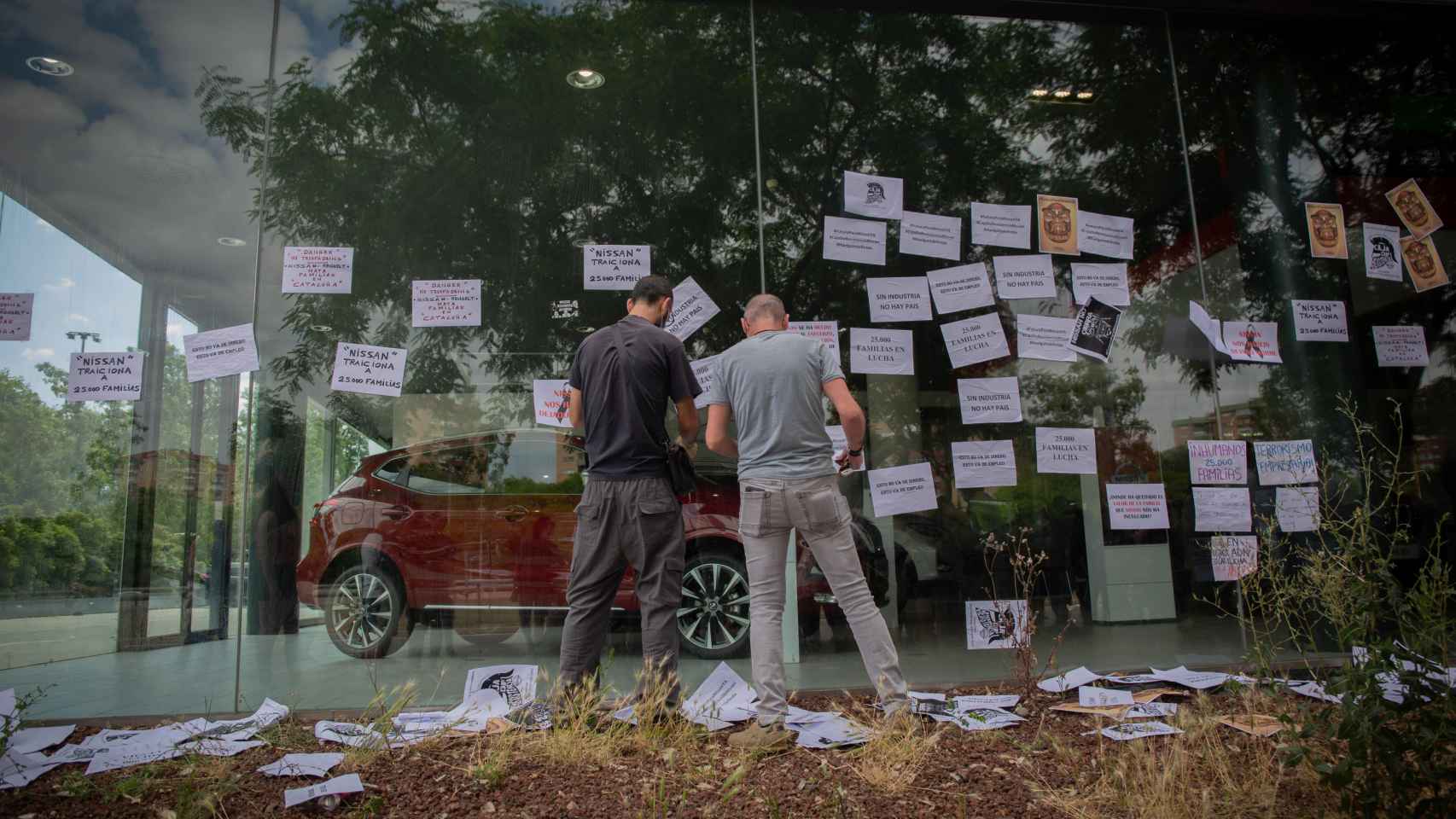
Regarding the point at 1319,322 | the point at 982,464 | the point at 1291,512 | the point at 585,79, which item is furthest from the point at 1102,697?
the point at 585,79

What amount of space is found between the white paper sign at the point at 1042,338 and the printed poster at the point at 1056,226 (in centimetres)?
44

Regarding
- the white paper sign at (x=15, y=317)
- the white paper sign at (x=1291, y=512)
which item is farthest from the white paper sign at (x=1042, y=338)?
the white paper sign at (x=15, y=317)

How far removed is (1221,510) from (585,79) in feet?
14.7

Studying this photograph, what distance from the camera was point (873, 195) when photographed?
5332 millimetres

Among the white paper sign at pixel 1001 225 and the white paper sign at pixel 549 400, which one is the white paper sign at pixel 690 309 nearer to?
the white paper sign at pixel 549 400

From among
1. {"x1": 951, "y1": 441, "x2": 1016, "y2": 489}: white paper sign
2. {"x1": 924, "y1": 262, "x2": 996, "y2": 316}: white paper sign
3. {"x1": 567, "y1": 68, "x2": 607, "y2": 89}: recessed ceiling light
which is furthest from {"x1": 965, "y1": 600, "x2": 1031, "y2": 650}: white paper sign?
{"x1": 567, "y1": 68, "x2": 607, "y2": 89}: recessed ceiling light

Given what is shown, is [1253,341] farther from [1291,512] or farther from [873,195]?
[873,195]

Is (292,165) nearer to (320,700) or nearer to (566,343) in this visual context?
(566,343)

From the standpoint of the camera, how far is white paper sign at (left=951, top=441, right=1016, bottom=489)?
16.8ft

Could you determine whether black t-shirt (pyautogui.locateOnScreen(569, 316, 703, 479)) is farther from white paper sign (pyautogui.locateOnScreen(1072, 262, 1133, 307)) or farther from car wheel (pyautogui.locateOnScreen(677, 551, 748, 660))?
white paper sign (pyautogui.locateOnScreen(1072, 262, 1133, 307))

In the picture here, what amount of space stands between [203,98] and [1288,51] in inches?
262

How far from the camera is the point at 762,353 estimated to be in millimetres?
3719

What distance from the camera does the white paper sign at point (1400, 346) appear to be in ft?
18.7

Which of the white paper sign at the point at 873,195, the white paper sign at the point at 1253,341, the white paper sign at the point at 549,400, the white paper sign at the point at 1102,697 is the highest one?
the white paper sign at the point at 873,195
